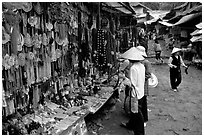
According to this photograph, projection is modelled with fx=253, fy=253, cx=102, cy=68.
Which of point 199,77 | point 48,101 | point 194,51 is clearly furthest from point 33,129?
point 194,51

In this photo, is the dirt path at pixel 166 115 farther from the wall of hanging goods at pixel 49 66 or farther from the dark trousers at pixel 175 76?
the wall of hanging goods at pixel 49 66

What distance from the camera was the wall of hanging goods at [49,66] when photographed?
3344 millimetres

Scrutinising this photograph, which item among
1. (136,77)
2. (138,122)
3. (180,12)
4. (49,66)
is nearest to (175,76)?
(138,122)

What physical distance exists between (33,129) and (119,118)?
2.21 meters

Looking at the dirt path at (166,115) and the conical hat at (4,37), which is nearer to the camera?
the conical hat at (4,37)

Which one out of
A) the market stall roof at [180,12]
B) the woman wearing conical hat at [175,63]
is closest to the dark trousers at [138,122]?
the woman wearing conical hat at [175,63]

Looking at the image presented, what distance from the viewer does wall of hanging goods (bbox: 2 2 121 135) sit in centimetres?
334

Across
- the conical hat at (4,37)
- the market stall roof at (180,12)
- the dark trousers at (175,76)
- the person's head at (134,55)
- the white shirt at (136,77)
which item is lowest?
the dark trousers at (175,76)

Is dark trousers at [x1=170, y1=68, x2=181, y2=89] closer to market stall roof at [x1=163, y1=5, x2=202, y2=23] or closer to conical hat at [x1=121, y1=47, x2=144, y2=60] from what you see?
conical hat at [x1=121, y1=47, x2=144, y2=60]

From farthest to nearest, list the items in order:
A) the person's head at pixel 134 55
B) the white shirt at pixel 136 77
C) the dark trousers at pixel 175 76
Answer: the dark trousers at pixel 175 76
the person's head at pixel 134 55
the white shirt at pixel 136 77

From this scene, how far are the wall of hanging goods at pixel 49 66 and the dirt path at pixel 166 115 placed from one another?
0.44 m

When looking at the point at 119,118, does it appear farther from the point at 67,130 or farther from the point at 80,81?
the point at 67,130

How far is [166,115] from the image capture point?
18.2 ft

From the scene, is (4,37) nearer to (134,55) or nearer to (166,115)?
(134,55)
